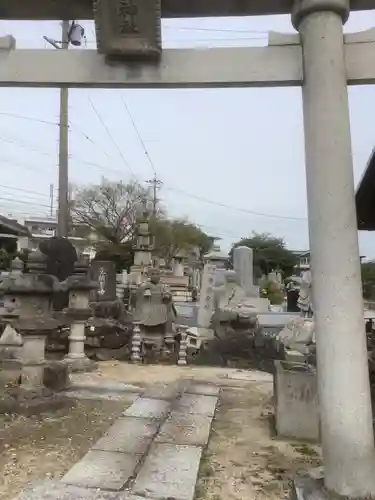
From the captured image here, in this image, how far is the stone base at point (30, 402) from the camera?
487 cm

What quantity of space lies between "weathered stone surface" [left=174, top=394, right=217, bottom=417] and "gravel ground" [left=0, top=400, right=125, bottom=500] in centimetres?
71

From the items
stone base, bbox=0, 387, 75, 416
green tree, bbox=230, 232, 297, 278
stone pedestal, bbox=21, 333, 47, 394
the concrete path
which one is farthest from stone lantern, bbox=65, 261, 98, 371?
green tree, bbox=230, 232, 297, 278

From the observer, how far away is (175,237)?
116 feet

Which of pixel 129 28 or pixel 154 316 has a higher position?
pixel 129 28

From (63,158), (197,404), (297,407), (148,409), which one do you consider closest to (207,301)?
(197,404)

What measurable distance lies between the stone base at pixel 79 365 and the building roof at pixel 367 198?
16.4ft

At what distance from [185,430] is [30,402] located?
1.82 metres

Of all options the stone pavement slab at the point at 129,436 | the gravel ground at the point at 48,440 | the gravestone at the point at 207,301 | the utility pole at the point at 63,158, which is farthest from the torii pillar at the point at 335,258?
the utility pole at the point at 63,158

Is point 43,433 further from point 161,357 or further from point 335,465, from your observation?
point 161,357

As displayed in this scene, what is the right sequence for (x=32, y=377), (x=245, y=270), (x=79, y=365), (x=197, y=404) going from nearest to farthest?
(x=32, y=377) < (x=197, y=404) < (x=79, y=365) < (x=245, y=270)

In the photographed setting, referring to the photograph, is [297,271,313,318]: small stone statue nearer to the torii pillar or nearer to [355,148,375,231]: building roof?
[355,148,375,231]: building roof

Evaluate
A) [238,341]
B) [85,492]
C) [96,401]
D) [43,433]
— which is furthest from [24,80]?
[238,341]

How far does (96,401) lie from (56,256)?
497 cm

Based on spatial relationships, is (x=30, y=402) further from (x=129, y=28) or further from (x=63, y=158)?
(x=63, y=158)
